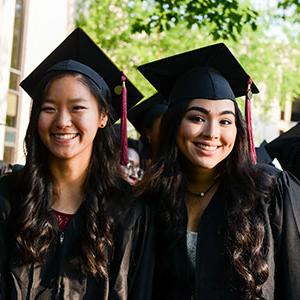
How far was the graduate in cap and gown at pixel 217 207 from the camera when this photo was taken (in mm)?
2982

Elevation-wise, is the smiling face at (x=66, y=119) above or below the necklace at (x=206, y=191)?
above

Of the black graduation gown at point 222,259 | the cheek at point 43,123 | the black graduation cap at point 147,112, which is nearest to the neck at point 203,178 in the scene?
the black graduation gown at point 222,259

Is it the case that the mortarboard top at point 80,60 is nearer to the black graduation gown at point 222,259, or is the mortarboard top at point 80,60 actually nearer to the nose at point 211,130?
the nose at point 211,130

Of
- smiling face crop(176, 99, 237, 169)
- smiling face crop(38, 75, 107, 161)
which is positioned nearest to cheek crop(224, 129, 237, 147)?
smiling face crop(176, 99, 237, 169)

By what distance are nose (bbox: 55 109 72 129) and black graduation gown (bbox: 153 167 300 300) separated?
73 centimetres

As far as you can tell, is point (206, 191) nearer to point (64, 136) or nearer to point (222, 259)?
point (222, 259)

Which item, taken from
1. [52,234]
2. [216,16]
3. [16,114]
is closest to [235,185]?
[52,234]

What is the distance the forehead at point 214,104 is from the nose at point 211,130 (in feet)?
0.30

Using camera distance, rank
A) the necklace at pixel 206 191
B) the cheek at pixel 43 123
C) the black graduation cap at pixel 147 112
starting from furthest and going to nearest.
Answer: the black graduation cap at pixel 147 112
the necklace at pixel 206 191
the cheek at pixel 43 123

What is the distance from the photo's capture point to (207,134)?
10.0ft

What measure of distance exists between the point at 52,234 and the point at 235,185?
891mm

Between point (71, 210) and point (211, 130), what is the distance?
761 mm

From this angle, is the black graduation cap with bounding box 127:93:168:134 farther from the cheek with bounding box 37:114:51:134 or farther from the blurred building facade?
the blurred building facade

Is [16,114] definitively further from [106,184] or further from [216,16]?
[106,184]
